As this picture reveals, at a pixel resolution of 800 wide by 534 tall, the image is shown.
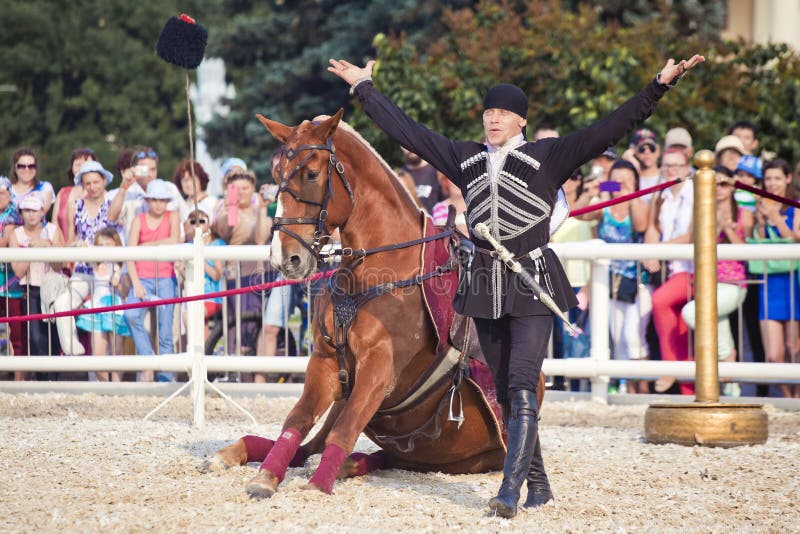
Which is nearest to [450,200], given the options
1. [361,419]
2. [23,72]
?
[361,419]

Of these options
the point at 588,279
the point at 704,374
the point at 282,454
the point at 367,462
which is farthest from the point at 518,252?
the point at 588,279

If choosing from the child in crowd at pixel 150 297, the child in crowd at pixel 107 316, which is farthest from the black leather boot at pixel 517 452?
the child in crowd at pixel 107 316

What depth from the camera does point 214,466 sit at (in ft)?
21.0

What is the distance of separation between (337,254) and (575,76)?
34.2ft

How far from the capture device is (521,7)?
72.6 ft

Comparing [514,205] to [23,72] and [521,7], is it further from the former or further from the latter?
[23,72]

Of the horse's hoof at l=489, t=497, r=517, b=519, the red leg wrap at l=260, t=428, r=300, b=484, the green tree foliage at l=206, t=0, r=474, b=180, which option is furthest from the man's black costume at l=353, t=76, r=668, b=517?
the green tree foliage at l=206, t=0, r=474, b=180

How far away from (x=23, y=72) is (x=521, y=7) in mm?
22142

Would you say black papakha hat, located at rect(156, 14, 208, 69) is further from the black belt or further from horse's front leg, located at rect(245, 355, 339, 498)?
the black belt

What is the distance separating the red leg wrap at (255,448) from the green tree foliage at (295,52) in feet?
55.0

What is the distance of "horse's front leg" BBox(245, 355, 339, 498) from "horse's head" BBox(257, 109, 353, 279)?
1.89 feet

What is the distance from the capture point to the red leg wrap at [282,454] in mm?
5992

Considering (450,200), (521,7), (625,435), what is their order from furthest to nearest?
(521,7) → (450,200) → (625,435)

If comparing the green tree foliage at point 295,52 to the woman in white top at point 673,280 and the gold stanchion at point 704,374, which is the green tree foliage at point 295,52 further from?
the gold stanchion at point 704,374
